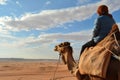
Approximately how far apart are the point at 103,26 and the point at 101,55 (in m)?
1.10

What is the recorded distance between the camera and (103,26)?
8406 mm

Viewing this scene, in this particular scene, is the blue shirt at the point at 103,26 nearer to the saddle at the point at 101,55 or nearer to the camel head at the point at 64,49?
the saddle at the point at 101,55

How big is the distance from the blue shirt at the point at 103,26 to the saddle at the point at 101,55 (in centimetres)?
37

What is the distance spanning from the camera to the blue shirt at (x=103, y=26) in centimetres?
834

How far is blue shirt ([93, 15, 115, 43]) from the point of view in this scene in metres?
8.34

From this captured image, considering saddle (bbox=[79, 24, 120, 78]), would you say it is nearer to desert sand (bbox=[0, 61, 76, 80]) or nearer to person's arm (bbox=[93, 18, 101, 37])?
person's arm (bbox=[93, 18, 101, 37])

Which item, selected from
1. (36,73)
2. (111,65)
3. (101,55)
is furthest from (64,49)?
(36,73)

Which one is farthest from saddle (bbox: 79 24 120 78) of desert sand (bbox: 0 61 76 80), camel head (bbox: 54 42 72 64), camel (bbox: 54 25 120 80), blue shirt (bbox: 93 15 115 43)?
desert sand (bbox: 0 61 76 80)

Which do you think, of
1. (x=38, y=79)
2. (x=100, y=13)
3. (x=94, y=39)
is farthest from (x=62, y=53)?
(x=38, y=79)

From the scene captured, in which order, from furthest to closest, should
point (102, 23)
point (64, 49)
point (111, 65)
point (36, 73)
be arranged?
point (36, 73)
point (64, 49)
point (102, 23)
point (111, 65)

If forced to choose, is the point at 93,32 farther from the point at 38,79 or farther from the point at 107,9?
the point at 38,79

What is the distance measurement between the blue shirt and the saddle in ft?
1.21

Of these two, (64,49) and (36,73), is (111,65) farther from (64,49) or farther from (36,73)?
(36,73)

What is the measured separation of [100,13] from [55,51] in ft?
10.0
